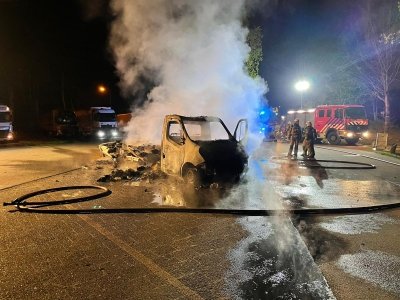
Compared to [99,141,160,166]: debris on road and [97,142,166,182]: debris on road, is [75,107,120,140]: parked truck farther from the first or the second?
[99,141,160,166]: debris on road

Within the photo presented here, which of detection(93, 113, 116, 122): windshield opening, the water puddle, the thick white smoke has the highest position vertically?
the thick white smoke

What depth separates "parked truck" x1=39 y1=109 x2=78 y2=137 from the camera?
2992 centimetres

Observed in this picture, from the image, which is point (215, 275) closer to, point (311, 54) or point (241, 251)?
point (241, 251)

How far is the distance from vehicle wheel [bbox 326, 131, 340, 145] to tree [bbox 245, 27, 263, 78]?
8.27 m

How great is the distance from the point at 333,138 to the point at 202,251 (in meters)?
20.8

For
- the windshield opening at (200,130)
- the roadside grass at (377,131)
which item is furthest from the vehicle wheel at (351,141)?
the windshield opening at (200,130)

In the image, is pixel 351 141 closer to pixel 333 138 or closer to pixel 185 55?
pixel 333 138

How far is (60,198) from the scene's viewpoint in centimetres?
747

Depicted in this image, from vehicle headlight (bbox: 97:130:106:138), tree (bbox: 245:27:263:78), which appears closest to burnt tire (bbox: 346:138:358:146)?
tree (bbox: 245:27:263:78)

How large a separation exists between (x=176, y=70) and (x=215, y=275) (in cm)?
1123

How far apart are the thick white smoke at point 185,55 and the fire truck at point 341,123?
1053 cm

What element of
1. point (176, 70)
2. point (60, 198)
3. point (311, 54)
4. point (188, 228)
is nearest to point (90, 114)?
point (176, 70)

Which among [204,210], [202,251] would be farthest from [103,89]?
[202,251]

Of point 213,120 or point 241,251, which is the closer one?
point 241,251
